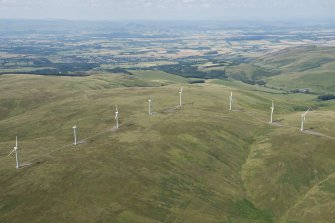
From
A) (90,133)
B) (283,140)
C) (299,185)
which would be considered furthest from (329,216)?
(90,133)

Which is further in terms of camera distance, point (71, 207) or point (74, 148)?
point (74, 148)

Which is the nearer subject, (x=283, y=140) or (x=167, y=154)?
(x=167, y=154)

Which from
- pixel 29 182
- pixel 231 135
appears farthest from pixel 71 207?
pixel 231 135

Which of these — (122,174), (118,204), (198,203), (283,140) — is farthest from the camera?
(283,140)

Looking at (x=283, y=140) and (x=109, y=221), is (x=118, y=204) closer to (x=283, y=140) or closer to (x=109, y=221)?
(x=109, y=221)

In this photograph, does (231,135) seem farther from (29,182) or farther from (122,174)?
(29,182)

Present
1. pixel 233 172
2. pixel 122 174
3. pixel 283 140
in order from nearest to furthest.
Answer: pixel 122 174
pixel 233 172
pixel 283 140

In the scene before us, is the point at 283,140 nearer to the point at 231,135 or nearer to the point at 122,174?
the point at 231,135

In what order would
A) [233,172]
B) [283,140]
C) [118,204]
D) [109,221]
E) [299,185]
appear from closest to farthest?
[109,221]
[118,204]
[299,185]
[233,172]
[283,140]

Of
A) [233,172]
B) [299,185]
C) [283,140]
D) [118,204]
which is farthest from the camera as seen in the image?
[283,140]
